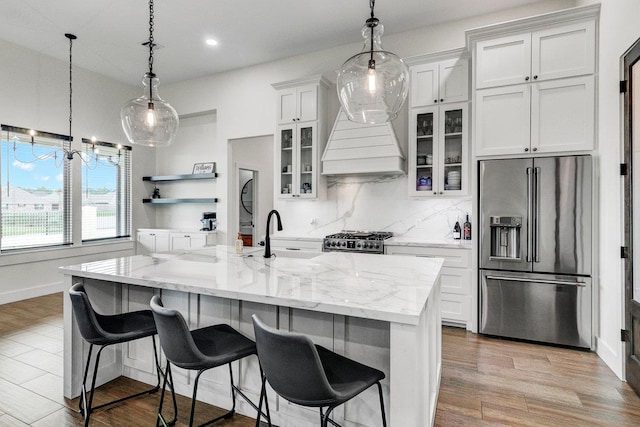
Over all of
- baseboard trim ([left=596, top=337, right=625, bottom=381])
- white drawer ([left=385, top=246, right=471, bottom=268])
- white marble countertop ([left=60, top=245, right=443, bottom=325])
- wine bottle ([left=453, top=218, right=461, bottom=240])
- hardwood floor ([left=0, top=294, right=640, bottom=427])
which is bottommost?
hardwood floor ([left=0, top=294, right=640, bottom=427])

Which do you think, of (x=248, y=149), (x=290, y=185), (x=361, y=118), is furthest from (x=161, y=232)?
(x=361, y=118)

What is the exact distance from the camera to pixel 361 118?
2379 millimetres

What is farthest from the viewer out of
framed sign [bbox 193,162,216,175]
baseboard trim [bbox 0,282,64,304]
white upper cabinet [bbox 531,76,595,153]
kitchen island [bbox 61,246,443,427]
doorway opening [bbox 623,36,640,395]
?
framed sign [bbox 193,162,216,175]

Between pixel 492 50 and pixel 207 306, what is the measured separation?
138 inches

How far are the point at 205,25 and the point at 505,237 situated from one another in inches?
162

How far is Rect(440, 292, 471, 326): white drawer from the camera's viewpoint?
3639 mm

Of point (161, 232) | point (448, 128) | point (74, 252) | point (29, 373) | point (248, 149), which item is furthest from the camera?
point (248, 149)

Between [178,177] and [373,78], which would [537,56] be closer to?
[373,78]

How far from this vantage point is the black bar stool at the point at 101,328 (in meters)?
1.90

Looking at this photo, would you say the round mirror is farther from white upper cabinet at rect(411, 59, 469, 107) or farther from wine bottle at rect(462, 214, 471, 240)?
wine bottle at rect(462, 214, 471, 240)

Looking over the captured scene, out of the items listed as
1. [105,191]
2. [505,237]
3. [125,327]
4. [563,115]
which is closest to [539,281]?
[505,237]

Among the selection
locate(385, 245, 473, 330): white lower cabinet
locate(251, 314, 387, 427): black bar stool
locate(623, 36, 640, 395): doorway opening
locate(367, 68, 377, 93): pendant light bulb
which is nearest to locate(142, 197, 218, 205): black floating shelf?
→ locate(385, 245, 473, 330): white lower cabinet

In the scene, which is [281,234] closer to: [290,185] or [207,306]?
[290,185]

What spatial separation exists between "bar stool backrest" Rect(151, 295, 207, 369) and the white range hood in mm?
3058
